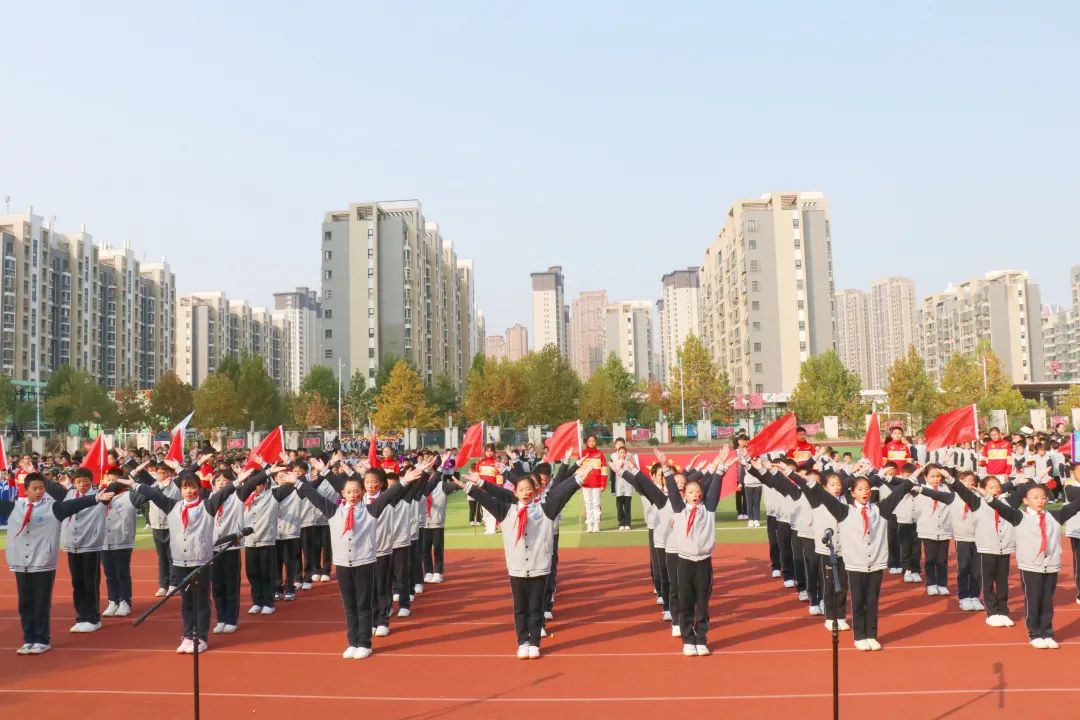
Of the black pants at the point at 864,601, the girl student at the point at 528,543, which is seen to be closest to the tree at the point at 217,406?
the girl student at the point at 528,543

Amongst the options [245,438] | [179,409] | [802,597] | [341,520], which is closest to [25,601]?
[341,520]

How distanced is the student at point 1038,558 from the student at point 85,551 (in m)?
9.94

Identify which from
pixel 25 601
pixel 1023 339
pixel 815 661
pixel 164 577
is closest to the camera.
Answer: pixel 815 661

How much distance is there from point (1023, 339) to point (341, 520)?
134m

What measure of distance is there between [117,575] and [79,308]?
9149 centimetres

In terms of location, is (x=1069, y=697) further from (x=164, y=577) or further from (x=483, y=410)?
(x=483, y=410)

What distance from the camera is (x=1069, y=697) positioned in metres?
6.75

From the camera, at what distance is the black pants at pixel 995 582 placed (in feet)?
29.6

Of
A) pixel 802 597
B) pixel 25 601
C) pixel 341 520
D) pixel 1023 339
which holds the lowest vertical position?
pixel 802 597

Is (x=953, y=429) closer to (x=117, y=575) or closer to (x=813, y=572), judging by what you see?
(x=813, y=572)

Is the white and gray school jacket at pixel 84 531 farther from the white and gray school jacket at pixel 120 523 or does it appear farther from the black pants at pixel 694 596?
the black pants at pixel 694 596

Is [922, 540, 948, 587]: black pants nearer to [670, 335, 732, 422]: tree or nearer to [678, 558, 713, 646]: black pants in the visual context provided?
[678, 558, 713, 646]: black pants

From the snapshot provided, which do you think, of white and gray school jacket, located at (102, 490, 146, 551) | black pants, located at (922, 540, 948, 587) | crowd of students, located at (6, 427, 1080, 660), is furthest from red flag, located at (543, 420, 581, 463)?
white and gray school jacket, located at (102, 490, 146, 551)

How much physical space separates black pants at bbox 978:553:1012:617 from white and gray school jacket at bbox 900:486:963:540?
1275 millimetres
